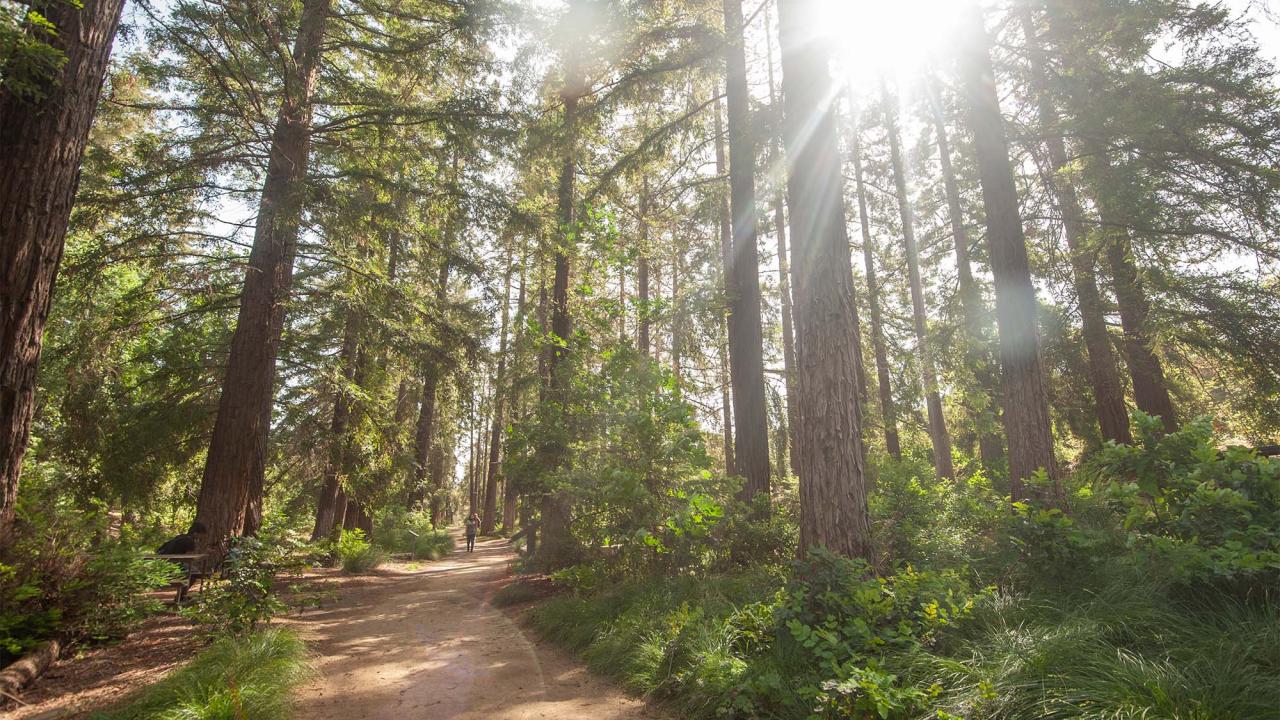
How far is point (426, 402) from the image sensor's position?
17.2 m

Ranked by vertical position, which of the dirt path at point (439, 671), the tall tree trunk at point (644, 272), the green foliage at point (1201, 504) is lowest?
the dirt path at point (439, 671)

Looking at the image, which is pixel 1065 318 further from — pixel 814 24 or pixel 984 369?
pixel 814 24

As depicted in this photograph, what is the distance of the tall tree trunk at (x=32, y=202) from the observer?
3596 millimetres

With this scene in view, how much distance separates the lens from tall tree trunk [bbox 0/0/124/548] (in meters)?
3.60

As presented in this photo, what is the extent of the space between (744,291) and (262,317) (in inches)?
317

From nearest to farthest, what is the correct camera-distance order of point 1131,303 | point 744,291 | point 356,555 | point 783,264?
point 744,291 < point 1131,303 < point 356,555 < point 783,264

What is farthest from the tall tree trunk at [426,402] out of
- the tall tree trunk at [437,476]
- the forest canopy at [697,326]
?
the tall tree trunk at [437,476]

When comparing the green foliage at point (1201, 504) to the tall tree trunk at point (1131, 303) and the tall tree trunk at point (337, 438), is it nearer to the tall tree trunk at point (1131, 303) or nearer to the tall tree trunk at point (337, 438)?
the tall tree trunk at point (1131, 303)

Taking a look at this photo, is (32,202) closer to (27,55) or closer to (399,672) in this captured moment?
(27,55)

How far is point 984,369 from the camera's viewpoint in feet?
38.1

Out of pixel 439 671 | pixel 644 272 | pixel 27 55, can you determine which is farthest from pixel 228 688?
pixel 644 272

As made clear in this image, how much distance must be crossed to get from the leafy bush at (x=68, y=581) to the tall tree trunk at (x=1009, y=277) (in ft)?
35.6

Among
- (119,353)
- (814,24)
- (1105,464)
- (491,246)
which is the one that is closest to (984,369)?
(1105,464)

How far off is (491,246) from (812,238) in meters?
6.61
